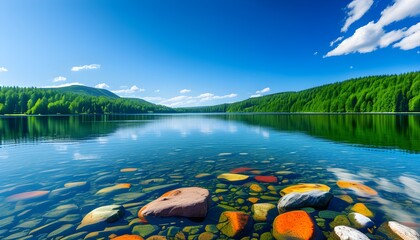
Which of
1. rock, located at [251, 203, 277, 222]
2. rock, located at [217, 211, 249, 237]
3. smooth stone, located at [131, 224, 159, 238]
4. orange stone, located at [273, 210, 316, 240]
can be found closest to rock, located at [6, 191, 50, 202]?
smooth stone, located at [131, 224, 159, 238]

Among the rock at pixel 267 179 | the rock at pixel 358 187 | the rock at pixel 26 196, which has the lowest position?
the rock at pixel 26 196

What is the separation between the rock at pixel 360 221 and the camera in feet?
27.7

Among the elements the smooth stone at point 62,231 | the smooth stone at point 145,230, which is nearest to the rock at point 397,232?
the smooth stone at point 145,230

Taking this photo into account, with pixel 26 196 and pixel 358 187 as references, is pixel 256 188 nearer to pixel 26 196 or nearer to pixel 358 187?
pixel 358 187

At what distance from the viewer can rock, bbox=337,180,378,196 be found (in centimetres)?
1191

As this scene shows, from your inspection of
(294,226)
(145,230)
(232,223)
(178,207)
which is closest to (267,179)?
(294,226)

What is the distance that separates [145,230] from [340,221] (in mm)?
8193

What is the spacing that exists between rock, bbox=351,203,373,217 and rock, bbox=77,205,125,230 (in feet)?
36.2

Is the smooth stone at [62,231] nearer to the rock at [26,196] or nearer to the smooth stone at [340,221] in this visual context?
the rock at [26,196]

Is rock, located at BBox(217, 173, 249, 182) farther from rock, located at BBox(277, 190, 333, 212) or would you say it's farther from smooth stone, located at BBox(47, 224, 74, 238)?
smooth stone, located at BBox(47, 224, 74, 238)

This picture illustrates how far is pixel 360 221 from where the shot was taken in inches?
342

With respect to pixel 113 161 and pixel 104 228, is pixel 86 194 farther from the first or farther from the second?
pixel 113 161

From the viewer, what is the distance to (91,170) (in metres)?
17.3

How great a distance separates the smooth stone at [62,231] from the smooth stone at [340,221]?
1066cm
